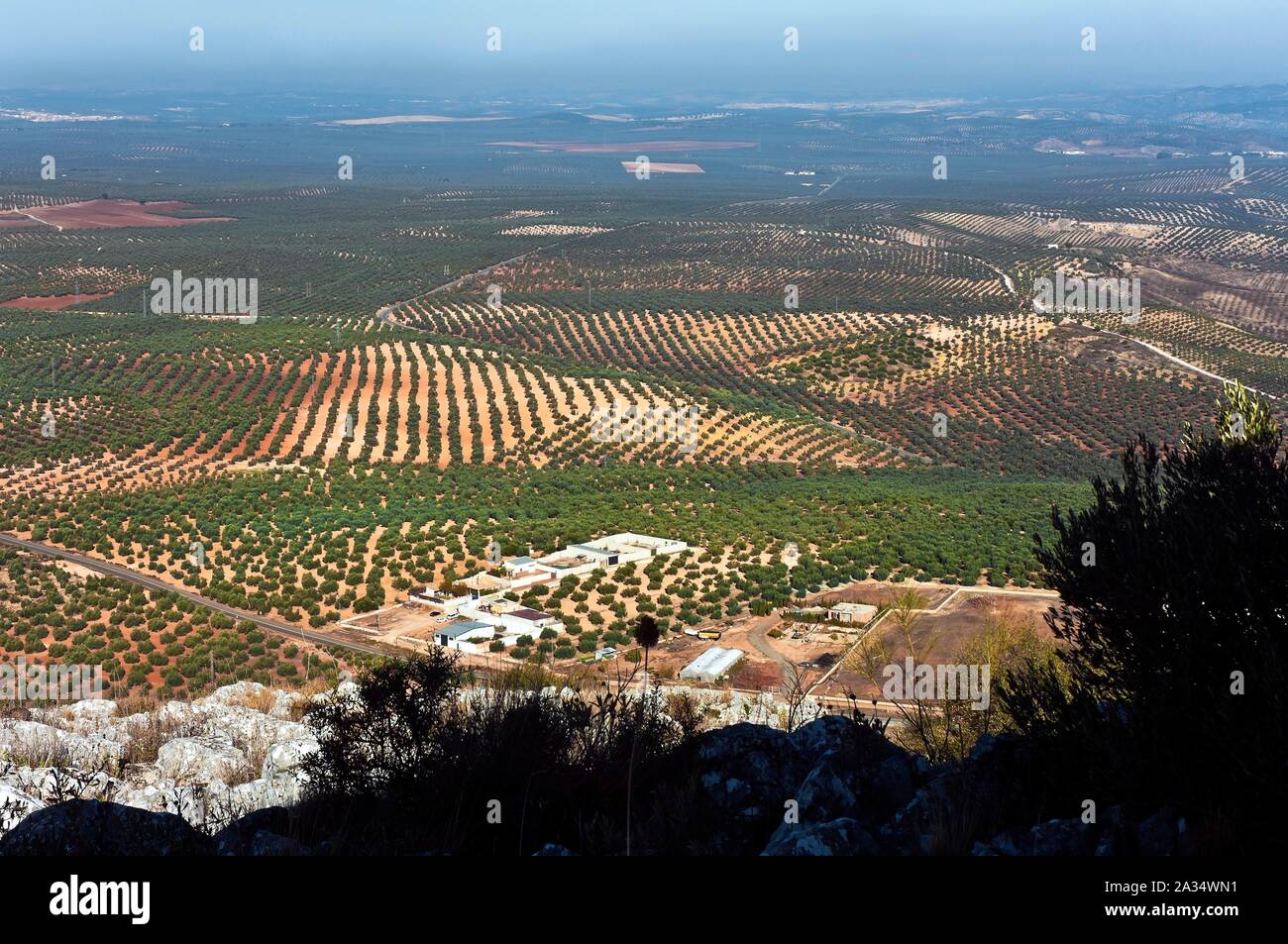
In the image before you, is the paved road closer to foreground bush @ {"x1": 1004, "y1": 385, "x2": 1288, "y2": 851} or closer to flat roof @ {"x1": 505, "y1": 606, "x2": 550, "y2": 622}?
flat roof @ {"x1": 505, "y1": 606, "x2": 550, "y2": 622}

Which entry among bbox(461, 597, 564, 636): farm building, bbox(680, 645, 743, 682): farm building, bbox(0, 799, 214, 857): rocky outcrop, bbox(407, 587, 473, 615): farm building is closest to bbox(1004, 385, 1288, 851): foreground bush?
bbox(0, 799, 214, 857): rocky outcrop

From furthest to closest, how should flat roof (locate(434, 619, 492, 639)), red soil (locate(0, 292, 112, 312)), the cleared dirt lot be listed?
red soil (locate(0, 292, 112, 312)) → flat roof (locate(434, 619, 492, 639)) → the cleared dirt lot

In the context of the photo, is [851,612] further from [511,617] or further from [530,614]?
[511,617]

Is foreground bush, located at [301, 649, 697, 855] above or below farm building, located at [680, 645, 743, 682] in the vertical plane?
above
